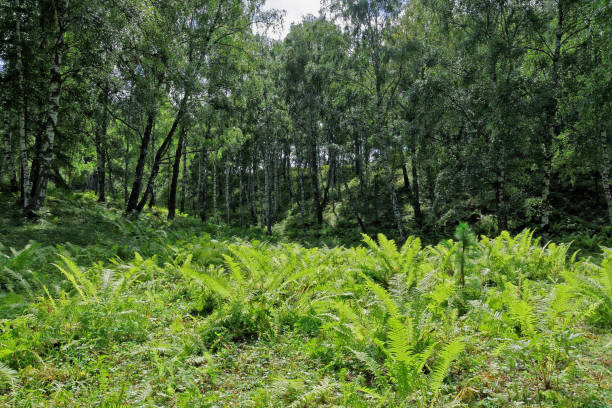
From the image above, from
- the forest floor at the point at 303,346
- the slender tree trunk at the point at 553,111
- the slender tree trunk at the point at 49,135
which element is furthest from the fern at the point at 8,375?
the slender tree trunk at the point at 553,111

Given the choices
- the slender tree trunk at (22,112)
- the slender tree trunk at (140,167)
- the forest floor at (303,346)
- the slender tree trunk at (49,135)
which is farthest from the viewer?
the slender tree trunk at (140,167)

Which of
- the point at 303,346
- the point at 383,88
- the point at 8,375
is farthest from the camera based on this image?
the point at 383,88

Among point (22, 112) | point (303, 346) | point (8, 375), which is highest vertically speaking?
point (22, 112)

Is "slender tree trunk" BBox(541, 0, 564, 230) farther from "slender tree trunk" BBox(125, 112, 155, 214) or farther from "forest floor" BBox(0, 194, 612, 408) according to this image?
"slender tree trunk" BBox(125, 112, 155, 214)

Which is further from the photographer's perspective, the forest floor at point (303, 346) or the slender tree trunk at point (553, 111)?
the slender tree trunk at point (553, 111)

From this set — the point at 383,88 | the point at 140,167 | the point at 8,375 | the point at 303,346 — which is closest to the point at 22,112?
the point at 140,167

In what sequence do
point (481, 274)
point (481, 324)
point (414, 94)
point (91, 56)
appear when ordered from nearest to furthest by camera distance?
point (481, 324)
point (481, 274)
point (91, 56)
point (414, 94)

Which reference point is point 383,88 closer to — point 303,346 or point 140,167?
point 140,167

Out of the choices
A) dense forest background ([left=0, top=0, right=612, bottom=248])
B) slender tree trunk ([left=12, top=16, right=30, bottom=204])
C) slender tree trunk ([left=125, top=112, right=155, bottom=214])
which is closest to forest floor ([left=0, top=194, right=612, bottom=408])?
slender tree trunk ([left=12, top=16, right=30, bottom=204])

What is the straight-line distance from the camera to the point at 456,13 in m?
13.8

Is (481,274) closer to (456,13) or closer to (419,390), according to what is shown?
(419,390)

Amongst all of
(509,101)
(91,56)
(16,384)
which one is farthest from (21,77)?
(509,101)

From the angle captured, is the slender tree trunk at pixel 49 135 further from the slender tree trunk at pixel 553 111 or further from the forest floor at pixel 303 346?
the slender tree trunk at pixel 553 111

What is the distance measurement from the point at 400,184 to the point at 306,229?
348 inches
